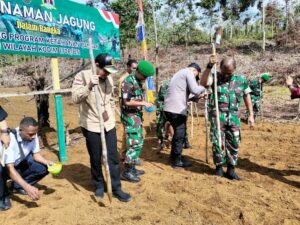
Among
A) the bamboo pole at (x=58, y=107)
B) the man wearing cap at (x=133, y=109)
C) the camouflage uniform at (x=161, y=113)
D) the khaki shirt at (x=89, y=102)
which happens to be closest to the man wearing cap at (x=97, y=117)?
the khaki shirt at (x=89, y=102)

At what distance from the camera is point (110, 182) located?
3779mm

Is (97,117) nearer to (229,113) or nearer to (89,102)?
(89,102)

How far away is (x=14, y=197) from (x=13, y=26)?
2444 millimetres

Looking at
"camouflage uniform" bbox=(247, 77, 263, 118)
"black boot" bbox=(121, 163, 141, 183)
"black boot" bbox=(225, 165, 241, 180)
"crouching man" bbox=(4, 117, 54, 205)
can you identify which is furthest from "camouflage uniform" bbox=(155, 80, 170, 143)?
"camouflage uniform" bbox=(247, 77, 263, 118)

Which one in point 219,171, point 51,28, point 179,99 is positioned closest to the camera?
point 219,171

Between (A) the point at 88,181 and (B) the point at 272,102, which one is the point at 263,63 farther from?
(A) the point at 88,181

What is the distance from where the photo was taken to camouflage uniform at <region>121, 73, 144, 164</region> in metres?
4.40

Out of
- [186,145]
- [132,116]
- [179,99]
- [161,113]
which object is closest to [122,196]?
[132,116]

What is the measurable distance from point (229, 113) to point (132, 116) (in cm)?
135

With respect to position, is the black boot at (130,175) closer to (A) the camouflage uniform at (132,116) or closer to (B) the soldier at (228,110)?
(A) the camouflage uniform at (132,116)

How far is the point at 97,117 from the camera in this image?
3.77 meters

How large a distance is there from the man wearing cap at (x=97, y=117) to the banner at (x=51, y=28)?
172cm

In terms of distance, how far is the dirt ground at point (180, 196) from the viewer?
3473mm

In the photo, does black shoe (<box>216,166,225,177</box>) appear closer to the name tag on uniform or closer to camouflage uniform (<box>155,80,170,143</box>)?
camouflage uniform (<box>155,80,170,143</box>)
